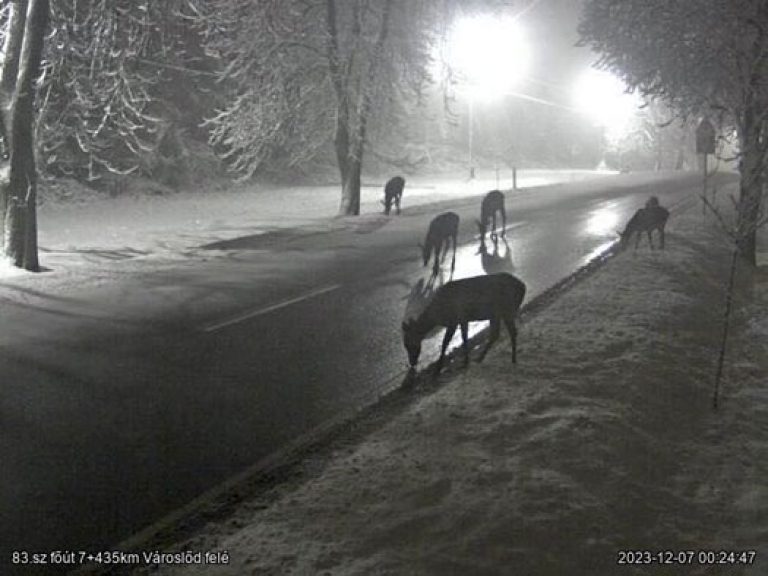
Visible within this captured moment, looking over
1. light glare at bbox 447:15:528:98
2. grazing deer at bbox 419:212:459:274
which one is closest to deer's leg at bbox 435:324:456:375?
grazing deer at bbox 419:212:459:274

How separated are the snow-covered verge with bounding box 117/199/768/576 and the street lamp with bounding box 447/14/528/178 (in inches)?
816

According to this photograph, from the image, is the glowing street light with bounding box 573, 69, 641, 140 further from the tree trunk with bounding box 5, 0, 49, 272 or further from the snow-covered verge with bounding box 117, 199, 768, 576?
the snow-covered verge with bounding box 117, 199, 768, 576

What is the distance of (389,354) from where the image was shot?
26.4 feet

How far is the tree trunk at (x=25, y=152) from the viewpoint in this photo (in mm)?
12750

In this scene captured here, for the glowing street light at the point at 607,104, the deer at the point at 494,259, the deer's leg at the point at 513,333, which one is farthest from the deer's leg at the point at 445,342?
the glowing street light at the point at 607,104

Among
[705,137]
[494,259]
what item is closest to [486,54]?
[705,137]

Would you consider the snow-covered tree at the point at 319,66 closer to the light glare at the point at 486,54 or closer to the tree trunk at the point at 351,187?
the tree trunk at the point at 351,187

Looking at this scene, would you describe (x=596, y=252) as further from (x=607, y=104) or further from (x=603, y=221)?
(x=607, y=104)

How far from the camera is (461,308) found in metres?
7.01

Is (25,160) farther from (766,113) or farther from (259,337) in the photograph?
(766,113)

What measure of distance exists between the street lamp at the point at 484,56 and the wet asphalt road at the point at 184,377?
14.9 meters

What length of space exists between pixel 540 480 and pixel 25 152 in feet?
38.2

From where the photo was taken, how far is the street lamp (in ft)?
88.9

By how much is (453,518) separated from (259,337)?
4823mm
